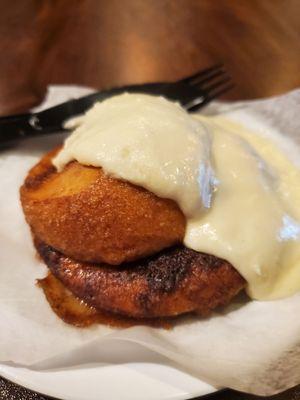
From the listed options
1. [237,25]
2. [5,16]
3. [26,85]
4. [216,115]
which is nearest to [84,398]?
[216,115]

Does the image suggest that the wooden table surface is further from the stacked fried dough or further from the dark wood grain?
the stacked fried dough

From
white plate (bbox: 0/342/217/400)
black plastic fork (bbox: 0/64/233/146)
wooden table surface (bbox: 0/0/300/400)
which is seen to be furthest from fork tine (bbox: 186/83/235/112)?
white plate (bbox: 0/342/217/400)

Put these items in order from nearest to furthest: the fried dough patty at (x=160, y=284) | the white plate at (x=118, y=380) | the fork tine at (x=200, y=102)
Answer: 1. the white plate at (x=118, y=380)
2. the fried dough patty at (x=160, y=284)
3. the fork tine at (x=200, y=102)

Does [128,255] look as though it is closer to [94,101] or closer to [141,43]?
[94,101]

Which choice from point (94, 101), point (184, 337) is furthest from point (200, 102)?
point (184, 337)

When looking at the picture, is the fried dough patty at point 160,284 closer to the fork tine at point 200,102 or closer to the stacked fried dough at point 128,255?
the stacked fried dough at point 128,255

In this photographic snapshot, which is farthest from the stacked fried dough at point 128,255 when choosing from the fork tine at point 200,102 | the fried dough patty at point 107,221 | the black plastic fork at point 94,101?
the fork tine at point 200,102

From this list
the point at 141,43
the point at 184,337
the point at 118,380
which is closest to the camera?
the point at 118,380
